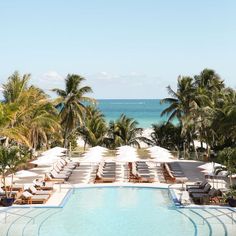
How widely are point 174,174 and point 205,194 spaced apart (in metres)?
6.70

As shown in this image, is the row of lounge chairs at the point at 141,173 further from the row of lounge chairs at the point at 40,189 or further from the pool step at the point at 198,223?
the pool step at the point at 198,223

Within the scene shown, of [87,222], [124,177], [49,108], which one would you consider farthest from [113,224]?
[49,108]

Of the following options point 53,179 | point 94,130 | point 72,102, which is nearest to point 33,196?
point 53,179

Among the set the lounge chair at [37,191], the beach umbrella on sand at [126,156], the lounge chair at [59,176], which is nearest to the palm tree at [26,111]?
the lounge chair at [59,176]

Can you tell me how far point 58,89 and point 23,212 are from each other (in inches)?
863

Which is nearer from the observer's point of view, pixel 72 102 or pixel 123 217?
pixel 123 217

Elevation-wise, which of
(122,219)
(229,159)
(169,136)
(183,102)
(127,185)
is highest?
(183,102)

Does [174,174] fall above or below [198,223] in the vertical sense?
above

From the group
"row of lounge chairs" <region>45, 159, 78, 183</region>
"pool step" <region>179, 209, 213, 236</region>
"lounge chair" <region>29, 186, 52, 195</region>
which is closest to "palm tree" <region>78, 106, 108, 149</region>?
"row of lounge chairs" <region>45, 159, 78, 183</region>

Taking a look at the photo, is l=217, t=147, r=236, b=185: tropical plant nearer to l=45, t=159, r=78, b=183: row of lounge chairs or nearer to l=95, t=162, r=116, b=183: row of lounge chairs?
l=95, t=162, r=116, b=183: row of lounge chairs

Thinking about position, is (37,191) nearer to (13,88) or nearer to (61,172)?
(61,172)

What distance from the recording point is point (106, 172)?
2555cm

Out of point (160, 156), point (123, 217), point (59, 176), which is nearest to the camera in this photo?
point (123, 217)

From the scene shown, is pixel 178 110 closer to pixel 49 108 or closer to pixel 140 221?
pixel 49 108
